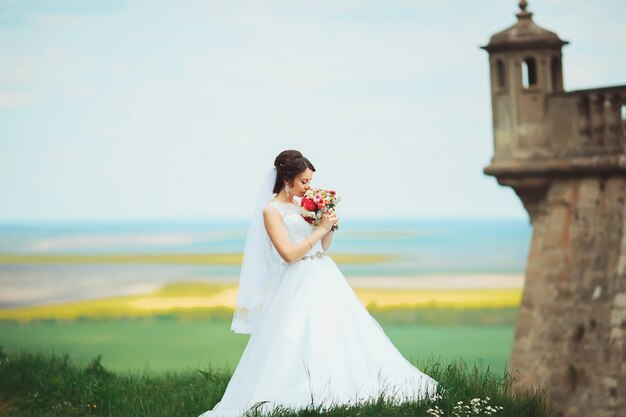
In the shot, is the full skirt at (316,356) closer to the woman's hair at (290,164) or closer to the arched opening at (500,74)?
the woman's hair at (290,164)

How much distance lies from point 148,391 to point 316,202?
4048 millimetres

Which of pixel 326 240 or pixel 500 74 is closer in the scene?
pixel 326 240

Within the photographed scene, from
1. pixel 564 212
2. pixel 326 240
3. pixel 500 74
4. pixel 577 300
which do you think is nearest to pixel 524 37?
pixel 500 74

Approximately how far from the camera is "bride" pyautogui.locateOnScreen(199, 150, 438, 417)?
867 cm

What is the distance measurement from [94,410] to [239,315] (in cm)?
262

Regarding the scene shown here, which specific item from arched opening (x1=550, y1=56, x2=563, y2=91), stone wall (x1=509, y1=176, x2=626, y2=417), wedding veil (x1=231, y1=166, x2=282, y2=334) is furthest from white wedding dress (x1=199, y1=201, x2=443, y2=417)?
arched opening (x1=550, y1=56, x2=563, y2=91)

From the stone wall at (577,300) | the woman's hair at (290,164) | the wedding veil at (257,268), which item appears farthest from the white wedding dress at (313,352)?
the stone wall at (577,300)

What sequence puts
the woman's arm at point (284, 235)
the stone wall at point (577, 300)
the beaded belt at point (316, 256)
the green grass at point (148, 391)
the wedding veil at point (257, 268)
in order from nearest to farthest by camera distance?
the woman's arm at point (284, 235) → the beaded belt at point (316, 256) → the wedding veil at point (257, 268) → the green grass at point (148, 391) → the stone wall at point (577, 300)

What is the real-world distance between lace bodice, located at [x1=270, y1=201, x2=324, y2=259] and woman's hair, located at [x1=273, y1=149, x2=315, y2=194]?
0.24m

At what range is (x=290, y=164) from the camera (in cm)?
880

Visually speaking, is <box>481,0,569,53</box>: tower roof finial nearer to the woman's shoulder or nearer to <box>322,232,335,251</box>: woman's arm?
<box>322,232,335,251</box>: woman's arm

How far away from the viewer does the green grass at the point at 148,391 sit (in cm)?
932

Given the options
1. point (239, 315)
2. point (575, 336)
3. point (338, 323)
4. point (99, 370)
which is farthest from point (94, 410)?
point (575, 336)

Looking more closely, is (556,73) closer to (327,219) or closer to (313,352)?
(327,219)
